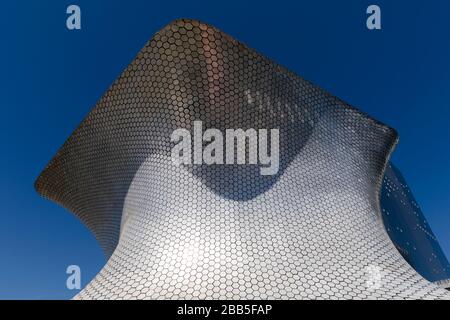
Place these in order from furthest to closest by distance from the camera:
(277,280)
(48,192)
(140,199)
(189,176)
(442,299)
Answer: (48,192)
(140,199)
(189,176)
(277,280)
(442,299)

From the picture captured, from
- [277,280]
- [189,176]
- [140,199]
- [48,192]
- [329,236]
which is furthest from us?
[48,192]

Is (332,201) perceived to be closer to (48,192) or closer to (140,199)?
(140,199)

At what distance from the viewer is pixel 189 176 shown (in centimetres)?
720

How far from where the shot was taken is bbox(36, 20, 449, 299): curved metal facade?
5910 millimetres

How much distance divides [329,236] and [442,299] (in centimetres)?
207

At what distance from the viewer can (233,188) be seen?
7.09m

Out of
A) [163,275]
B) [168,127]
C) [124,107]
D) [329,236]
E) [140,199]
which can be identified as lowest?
[163,275]

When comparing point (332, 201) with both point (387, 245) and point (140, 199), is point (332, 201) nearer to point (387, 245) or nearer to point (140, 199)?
point (387, 245)

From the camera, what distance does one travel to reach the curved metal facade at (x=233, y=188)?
591 centimetres

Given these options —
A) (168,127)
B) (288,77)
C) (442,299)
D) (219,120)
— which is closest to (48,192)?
(168,127)

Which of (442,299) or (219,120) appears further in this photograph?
(219,120)

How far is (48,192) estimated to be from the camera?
11.1 m

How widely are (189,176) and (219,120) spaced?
1.38 m

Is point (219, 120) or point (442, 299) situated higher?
point (219, 120)
